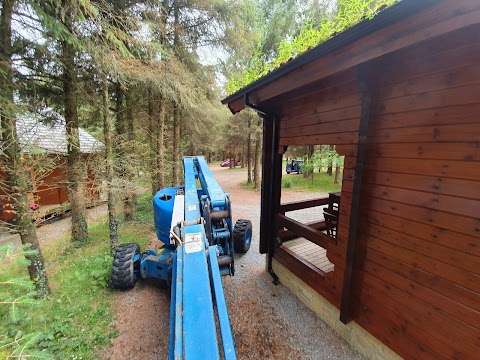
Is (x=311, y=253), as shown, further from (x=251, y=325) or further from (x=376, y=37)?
(x=376, y=37)

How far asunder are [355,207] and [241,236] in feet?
10.6

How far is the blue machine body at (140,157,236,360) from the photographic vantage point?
1.11 meters

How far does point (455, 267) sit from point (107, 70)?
5.96 meters

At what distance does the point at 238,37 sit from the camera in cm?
739

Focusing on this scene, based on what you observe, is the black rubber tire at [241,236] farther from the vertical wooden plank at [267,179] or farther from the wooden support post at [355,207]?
the wooden support post at [355,207]

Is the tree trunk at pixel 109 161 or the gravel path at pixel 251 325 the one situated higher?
the tree trunk at pixel 109 161

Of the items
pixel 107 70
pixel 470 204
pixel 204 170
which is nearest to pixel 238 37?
pixel 107 70

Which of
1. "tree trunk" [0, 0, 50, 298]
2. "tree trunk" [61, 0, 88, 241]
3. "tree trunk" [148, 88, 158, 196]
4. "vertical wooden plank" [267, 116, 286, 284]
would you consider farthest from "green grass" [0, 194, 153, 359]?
"tree trunk" [148, 88, 158, 196]

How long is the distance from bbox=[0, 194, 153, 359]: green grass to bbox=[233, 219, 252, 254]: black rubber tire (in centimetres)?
267

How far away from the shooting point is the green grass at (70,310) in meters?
2.66

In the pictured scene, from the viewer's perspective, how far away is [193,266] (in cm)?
159

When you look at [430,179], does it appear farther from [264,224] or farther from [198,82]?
[198,82]

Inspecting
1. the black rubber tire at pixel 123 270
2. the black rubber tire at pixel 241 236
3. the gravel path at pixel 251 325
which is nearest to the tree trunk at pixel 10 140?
the black rubber tire at pixel 123 270

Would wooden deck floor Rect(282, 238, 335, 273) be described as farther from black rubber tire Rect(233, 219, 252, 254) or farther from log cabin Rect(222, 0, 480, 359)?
black rubber tire Rect(233, 219, 252, 254)
